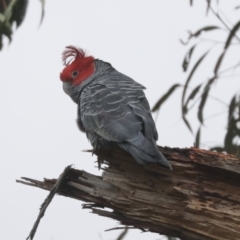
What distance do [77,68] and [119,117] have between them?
1.23 meters

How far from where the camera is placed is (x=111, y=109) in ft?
13.1

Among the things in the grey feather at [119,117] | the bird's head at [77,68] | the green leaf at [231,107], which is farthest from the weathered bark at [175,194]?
the green leaf at [231,107]

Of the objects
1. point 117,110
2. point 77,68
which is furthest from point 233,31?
point 117,110

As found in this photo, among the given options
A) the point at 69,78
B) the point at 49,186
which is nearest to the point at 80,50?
the point at 69,78

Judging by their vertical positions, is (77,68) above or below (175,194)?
above

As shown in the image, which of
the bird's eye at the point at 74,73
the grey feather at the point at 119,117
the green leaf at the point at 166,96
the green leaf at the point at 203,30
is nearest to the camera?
the grey feather at the point at 119,117

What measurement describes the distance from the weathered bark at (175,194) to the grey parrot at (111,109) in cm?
12

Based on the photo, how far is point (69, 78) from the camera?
502 cm

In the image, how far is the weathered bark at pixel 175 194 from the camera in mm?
3381

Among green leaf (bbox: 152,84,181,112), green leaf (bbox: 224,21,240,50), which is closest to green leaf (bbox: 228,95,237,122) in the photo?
green leaf (bbox: 152,84,181,112)

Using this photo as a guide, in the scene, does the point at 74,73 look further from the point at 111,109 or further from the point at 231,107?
the point at 231,107

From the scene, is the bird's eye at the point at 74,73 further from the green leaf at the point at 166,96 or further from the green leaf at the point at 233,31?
the green leaf at the point at 233,31

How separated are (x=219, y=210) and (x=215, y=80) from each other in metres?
2.27

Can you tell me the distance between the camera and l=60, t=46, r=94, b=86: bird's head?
16.4 feet
